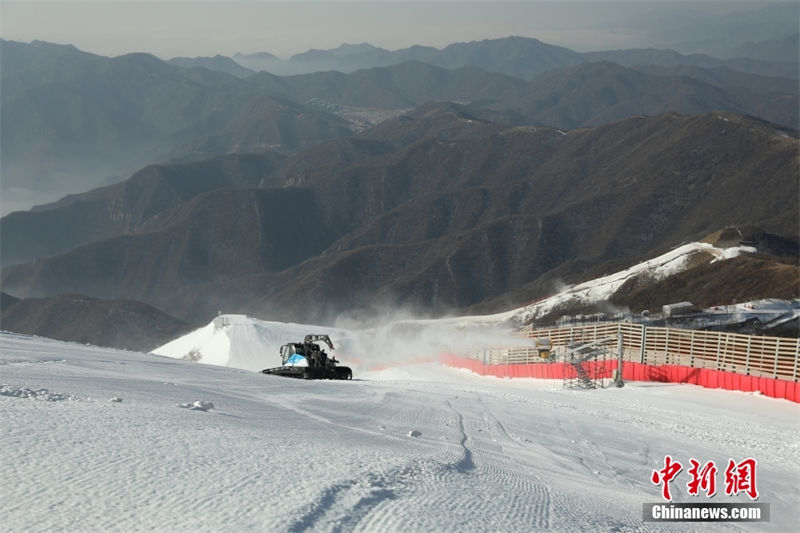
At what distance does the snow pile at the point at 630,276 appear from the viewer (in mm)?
93812

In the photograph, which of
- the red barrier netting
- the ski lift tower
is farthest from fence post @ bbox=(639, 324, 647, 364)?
the ski lift tower

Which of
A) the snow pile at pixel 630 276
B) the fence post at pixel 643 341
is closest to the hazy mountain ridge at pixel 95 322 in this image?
the snow pile at pixel 630 276

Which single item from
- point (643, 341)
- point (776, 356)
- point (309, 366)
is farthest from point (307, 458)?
point (643, 341)

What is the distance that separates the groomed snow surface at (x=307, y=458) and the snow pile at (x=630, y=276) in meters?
76.9

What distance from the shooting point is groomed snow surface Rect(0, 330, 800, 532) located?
721 cm

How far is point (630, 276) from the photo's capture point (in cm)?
9919

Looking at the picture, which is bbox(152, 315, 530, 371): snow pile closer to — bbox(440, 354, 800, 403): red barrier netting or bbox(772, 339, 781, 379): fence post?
bbox(440, 354, 800, 403): red barrier netting

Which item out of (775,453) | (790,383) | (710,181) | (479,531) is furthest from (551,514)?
(710,181)

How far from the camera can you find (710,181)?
17638cm

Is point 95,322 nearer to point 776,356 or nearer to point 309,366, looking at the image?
point 309,366

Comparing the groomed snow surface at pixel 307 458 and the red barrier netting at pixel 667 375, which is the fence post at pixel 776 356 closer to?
the red barrier netting at pixel 667 375

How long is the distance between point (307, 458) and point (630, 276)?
94.6 m

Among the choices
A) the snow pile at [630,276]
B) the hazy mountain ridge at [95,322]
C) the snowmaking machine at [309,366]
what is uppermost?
the snow pile at [630,276]

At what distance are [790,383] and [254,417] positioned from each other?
20606mm
